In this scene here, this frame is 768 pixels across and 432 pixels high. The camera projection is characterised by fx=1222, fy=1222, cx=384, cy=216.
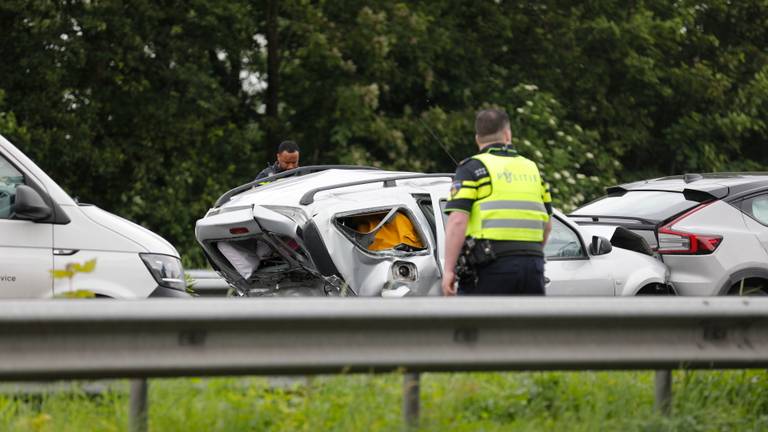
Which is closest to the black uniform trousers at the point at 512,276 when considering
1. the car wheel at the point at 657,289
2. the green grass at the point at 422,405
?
the green grass at the point at 422,405

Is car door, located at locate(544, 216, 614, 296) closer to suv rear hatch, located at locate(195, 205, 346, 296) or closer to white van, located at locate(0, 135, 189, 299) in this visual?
suv rear hatch, located at locate(195, 205, 346, 296)

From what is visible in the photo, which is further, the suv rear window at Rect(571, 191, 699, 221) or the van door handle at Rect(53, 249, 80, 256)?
the suv rear window at Rect(571, 191, 699, 221)

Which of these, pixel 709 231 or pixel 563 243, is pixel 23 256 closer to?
→ pixel 563 243

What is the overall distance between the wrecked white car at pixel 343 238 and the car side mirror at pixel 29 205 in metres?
1.62

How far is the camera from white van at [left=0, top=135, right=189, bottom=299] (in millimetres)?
7484

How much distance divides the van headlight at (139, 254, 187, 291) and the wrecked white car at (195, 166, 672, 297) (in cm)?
71

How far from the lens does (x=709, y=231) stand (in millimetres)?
10492

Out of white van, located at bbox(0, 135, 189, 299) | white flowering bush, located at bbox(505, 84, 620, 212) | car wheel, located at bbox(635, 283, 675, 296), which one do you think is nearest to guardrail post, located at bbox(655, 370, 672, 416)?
white van, located at bbox(0, 135, 189, 299)

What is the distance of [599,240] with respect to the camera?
32.1ft

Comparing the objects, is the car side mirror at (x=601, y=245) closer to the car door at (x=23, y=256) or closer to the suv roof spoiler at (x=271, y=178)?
the suv roof spoiler at (x=271, y=178)

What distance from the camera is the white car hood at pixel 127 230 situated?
784cm

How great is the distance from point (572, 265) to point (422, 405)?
4.51 metres

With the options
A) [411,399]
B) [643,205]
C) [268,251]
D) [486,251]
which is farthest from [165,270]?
[643,205]

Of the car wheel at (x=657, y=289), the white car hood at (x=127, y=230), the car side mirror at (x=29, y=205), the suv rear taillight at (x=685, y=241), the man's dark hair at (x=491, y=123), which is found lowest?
the car wheel at (x=657, y=289)
